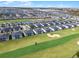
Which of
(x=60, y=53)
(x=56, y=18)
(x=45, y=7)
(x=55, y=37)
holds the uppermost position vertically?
(x=45, y=7)

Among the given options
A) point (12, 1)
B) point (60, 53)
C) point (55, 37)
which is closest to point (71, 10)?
point (55, 37)

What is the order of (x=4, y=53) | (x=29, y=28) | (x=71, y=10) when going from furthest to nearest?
(x=71, y=10), (x=29, y=28), (x=4, y=53)

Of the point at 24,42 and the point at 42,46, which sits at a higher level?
the point at 24,42

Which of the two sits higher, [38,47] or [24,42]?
[24,42]

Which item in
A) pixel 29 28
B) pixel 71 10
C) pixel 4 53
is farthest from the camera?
pixel 71 10

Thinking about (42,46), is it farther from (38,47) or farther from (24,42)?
(24,42)

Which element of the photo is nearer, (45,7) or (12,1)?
(12,1)

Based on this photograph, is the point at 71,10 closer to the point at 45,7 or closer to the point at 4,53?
the point at 45,7

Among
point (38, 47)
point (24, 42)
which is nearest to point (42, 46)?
point (38, 47)
